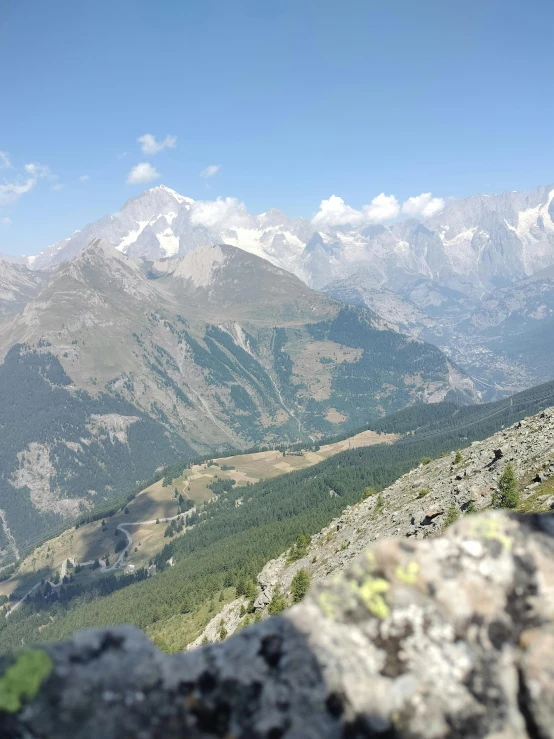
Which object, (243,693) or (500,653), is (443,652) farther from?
(243,693)

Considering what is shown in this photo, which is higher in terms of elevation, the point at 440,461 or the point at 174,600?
the point at 440,461

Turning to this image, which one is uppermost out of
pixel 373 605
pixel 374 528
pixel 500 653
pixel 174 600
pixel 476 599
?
pixel 373 605

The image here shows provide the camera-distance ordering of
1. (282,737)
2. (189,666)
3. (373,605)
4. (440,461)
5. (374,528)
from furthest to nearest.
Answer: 1. (440,461)
2. (374,528)
3. (373,605)
4. (189,666)
5. (282,737)

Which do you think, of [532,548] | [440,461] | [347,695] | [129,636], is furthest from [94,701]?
[440,461]

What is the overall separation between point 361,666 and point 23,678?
290 inches

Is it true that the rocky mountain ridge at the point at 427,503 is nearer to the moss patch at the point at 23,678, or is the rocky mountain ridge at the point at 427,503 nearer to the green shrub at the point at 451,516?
the green shrub at the point at 451,516

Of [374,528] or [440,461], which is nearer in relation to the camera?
[374,528]

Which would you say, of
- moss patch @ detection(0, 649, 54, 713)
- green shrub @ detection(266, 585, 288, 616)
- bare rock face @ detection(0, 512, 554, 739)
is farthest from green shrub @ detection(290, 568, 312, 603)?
moss patch @ detection(0, 649, 54, 713)

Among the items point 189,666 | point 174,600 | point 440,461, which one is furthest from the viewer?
point 174,600

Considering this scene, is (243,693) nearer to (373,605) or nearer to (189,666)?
(189,666)

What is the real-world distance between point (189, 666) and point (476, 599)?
23.8 feet

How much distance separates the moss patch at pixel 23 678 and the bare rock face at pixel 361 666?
0.03 metres

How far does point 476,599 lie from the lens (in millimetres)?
11359

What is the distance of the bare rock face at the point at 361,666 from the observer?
928cm
